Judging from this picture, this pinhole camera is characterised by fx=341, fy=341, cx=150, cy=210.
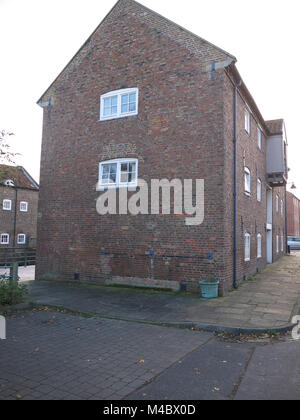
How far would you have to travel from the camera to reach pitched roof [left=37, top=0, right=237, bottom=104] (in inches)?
459

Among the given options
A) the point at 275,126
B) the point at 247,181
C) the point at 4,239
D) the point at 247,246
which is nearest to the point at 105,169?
the point at 247,181

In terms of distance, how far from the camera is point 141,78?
43.1ft

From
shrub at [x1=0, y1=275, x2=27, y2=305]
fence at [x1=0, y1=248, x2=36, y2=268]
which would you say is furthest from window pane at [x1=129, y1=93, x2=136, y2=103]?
fence at [x1=0, y1=248, x2=36, y2=268]

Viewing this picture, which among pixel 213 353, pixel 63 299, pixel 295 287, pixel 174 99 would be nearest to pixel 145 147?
pixel 174 99

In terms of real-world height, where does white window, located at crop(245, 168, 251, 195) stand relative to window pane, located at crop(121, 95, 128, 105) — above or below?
below

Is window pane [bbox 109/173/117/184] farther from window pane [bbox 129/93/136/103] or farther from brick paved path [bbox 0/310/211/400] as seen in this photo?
brick paved path [bbox 0/310/211/400]

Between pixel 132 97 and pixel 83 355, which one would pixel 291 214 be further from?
pixel 83 355

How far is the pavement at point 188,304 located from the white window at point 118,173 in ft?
13.0

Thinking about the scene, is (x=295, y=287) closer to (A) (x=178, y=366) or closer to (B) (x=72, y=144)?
(A) (x=178, y=366)

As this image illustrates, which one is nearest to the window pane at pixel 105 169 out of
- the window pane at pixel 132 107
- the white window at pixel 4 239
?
the window pane at pixel 132 107

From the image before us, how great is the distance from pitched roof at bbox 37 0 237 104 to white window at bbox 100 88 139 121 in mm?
2421

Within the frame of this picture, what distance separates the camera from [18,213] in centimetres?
3562

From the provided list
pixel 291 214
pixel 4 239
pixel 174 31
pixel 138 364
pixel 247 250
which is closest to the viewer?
pixel 138 364

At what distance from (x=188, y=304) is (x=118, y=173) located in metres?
5.93
